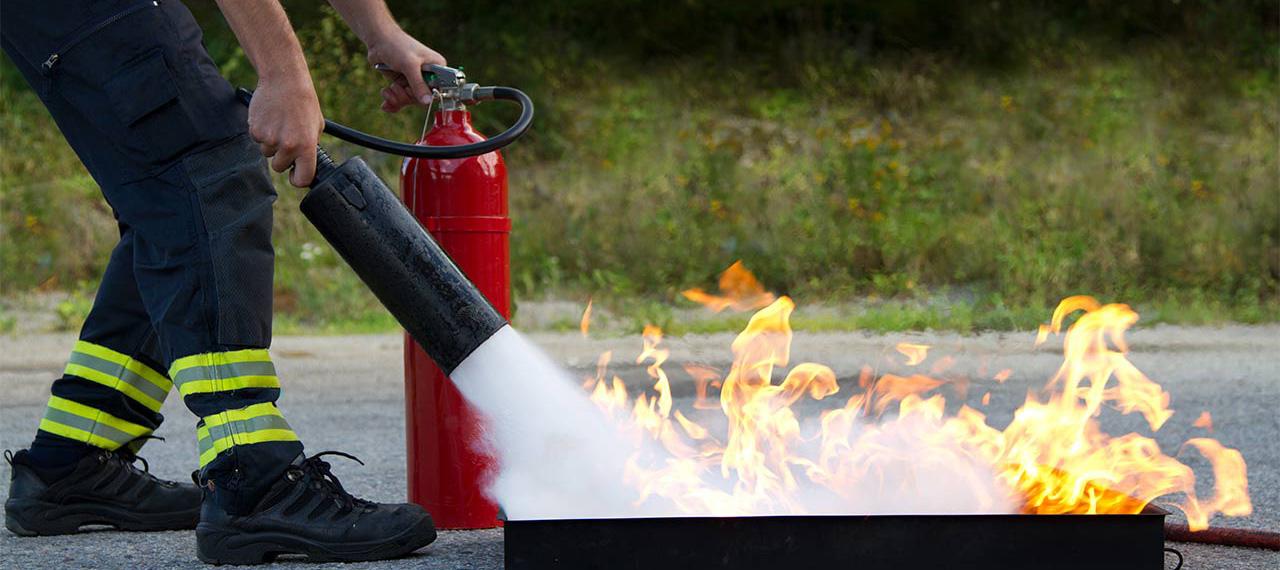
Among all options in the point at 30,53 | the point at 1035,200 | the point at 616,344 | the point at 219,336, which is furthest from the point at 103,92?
the point at 1035,200

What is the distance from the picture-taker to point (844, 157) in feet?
30.0

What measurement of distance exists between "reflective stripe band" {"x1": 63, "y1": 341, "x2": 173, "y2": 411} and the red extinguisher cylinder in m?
0.52

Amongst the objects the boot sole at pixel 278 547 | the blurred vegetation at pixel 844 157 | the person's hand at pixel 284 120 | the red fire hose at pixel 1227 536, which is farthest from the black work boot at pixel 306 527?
the blurred vegetation at pixel 844 157

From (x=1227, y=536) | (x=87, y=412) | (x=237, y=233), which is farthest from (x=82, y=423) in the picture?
(x=1227, y=536)

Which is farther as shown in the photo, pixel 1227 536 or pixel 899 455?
pixel 1227 536

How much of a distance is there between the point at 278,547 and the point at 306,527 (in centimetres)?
7

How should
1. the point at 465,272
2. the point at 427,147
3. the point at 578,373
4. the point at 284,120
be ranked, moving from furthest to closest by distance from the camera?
1. the point at 578,373
2. the point at 465,272
3. the point at 427,147
4. the point at 284,120

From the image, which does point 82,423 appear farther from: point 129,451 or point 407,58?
point 407,58

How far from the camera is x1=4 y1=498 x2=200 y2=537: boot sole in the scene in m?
2.96

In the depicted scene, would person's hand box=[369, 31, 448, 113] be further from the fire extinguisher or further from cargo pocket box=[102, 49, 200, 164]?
cargo pocket box=[102, 49, 200, 164]

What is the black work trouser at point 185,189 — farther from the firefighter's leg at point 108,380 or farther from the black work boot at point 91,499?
the black work boot at point 91,499

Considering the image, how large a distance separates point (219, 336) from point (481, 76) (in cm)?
888

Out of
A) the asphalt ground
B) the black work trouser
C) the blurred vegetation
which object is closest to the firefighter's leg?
the asphalt ground

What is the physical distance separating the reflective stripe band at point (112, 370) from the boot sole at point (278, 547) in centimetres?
45
